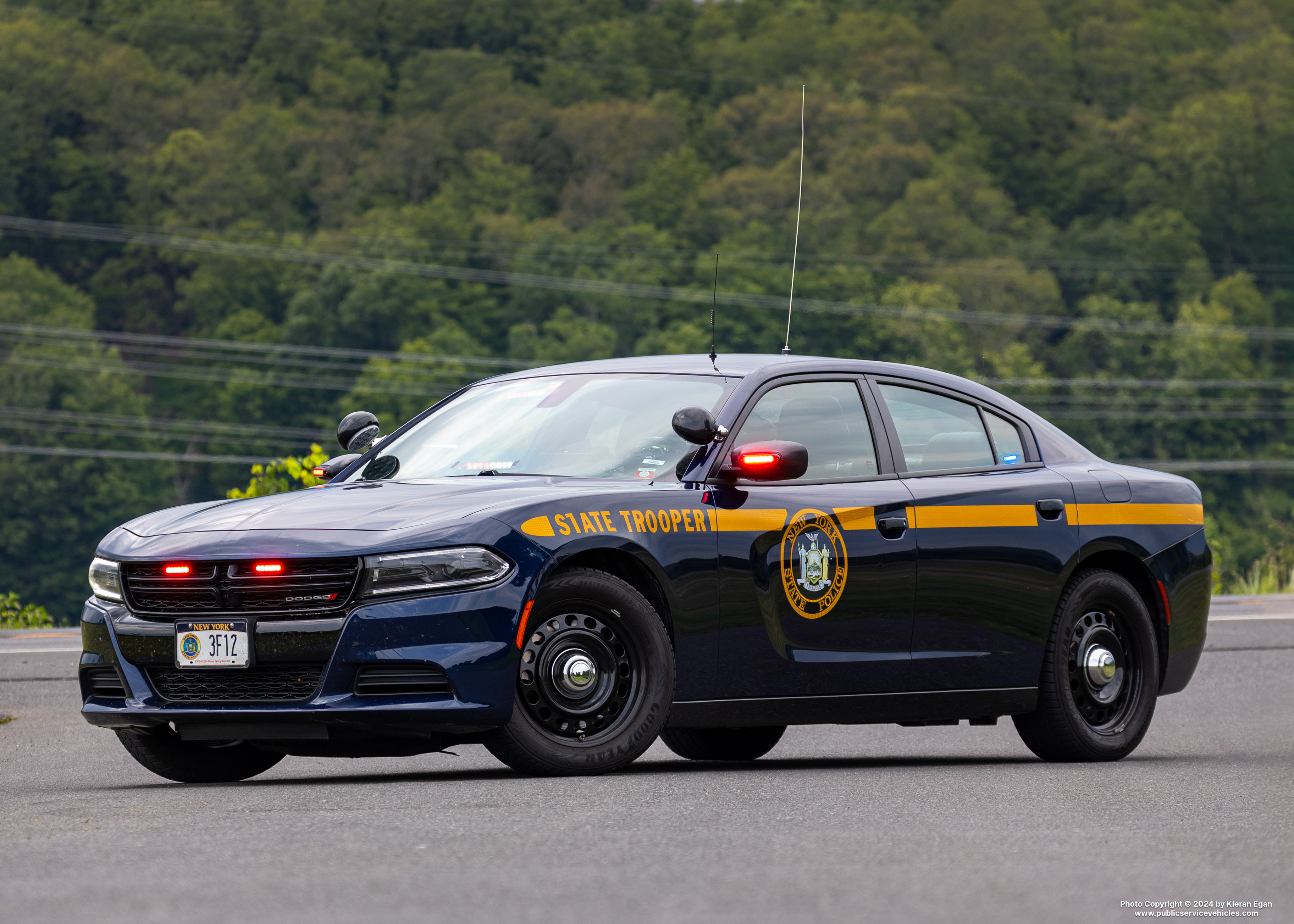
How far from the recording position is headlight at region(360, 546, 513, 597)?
7.60 meters

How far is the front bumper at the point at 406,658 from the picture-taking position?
24.8 ft

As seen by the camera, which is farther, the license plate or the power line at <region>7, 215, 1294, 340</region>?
the power line at <region>7, 215, 1294, 340</region>

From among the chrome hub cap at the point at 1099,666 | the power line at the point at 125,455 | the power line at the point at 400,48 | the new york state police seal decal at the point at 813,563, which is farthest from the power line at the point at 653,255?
the new york state police seal decal at the point at 813,563

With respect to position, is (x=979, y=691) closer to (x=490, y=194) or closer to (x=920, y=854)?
(x=920, y=854)

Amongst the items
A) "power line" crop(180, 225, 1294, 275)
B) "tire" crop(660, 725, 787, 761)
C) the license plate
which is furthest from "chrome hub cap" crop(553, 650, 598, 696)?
"power line" crop(180, 225, 1294, 275)

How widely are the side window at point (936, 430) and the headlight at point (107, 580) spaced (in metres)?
3.04

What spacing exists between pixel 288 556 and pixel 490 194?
369 ft

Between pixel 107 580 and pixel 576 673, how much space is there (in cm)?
171

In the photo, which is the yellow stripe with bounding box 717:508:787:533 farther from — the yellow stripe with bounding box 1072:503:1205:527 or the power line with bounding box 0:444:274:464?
the power line with bounding box 0:444:274:464

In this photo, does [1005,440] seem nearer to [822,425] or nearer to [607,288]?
[822,425]

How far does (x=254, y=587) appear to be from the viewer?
302 inches

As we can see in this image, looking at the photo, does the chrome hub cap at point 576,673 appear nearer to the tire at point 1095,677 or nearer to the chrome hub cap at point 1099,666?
the tire at point 1095,677

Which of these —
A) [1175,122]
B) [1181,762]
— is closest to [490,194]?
[1175,122]

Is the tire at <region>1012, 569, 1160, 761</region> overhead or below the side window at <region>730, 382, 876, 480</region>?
below
